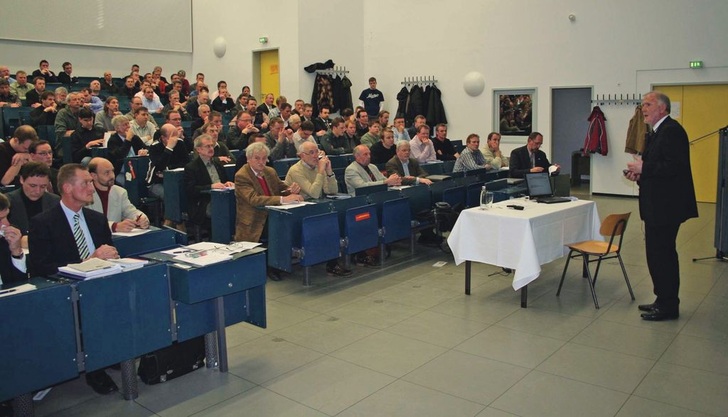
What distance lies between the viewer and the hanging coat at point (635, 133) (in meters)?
10.9

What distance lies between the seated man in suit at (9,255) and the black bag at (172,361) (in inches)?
34.2

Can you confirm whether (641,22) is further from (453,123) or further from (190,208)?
(190,208)

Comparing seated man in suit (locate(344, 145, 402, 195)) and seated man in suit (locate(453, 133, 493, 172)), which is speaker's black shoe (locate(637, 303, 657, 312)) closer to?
seated man in suit (locate(344, 145, 402, 195))

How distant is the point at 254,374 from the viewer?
157 inches

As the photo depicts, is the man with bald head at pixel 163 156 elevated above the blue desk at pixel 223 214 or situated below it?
above

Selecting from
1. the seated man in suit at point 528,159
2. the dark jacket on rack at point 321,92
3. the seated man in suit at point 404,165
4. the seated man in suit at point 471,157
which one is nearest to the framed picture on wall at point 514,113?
the dark jacket on rack at point 321,92

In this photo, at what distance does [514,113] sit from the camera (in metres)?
12.7

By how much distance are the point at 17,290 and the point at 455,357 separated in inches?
104

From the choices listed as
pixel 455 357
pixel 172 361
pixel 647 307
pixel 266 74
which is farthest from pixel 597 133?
pixel 172 361

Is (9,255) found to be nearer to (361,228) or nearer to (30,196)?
(30,196)

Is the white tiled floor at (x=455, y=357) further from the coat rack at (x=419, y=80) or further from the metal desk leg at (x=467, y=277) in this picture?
the coat rack at (x=419, y=80)

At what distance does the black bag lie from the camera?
12.6 feet

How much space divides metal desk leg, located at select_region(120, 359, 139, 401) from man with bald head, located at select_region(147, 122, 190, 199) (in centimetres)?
421

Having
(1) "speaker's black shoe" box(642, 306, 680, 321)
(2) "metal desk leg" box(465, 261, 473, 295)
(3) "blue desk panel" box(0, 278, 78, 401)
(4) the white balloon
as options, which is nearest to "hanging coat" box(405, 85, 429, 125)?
(4) the white balloon
